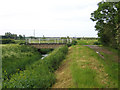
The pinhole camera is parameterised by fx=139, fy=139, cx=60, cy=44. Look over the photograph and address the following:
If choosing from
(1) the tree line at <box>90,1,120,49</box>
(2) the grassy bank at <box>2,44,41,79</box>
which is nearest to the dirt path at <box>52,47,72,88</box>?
(2) the grassy bank at <box>2,44,41,79</box>

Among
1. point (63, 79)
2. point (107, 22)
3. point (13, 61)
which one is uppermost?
point (107, 22)

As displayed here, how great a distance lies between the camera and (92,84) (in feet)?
20.0

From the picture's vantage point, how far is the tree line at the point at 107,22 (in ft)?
49.8

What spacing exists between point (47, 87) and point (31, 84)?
81cm

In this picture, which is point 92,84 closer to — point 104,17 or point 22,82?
point 22,82

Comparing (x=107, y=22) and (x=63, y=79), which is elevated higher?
(x=107, y=22)

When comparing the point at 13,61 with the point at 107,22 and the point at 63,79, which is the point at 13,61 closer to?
the point at 63,79

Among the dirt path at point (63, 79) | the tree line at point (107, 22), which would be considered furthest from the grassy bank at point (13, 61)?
the tree line at point (107, 22)

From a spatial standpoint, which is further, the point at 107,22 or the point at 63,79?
the point at 107,22

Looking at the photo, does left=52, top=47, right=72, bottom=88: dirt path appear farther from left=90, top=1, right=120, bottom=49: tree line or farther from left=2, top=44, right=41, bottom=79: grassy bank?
left=90, top=1, right=120, bottom=49: tree line

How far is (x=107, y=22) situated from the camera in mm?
17578

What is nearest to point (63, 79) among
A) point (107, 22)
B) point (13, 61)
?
point (13, 61)

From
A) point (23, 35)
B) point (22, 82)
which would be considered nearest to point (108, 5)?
point (22, 82)

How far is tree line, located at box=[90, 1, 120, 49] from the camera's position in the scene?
1516 centimetres
